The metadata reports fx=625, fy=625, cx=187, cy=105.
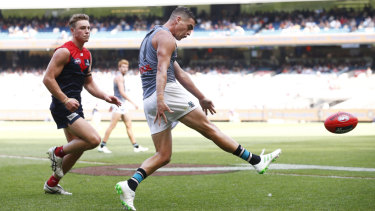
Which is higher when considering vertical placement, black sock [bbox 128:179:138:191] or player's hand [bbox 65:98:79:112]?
player's hand [bbox 65:98:79:112]

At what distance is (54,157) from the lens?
313 inches

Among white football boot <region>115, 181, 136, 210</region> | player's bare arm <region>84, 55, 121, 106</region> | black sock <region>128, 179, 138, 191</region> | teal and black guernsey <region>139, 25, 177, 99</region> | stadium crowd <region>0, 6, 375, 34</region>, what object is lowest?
white football boot <region>115, 181, 136, 210</region>

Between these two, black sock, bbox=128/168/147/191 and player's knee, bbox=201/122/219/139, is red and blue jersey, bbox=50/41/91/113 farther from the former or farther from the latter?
player's knee, bbox=201/122/219/139

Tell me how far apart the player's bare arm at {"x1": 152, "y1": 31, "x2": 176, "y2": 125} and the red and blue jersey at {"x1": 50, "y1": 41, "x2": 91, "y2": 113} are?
4.77 ft

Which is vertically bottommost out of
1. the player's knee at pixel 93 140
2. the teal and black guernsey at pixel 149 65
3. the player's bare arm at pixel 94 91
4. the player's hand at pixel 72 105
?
the player's knee at pixel 93 140

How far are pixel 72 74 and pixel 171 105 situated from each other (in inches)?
65.3

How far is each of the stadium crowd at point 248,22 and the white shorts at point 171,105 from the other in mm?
44516

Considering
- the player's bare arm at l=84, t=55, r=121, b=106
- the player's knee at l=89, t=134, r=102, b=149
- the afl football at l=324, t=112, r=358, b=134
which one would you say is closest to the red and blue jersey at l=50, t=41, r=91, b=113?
the player's bare arm at l=84, t=55, r=121, b=106

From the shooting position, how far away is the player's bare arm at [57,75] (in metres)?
7.44

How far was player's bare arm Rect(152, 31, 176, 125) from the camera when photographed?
21.8 ft

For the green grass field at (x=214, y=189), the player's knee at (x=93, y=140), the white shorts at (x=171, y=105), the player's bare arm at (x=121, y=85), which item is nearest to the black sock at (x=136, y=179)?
the green grass field at (x=214, y=189)

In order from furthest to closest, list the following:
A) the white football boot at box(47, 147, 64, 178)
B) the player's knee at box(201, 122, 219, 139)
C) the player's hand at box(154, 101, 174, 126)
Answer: the white football boot at box(47, 147, 64, 178) → the player's knee at box(201, 122, 219, 139) → the player's hand at box(154, 101, 174, 126)

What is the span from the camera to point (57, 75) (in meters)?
7.71

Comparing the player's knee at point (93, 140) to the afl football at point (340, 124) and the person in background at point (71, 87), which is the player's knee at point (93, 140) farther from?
the afl football at point (340, 124)
